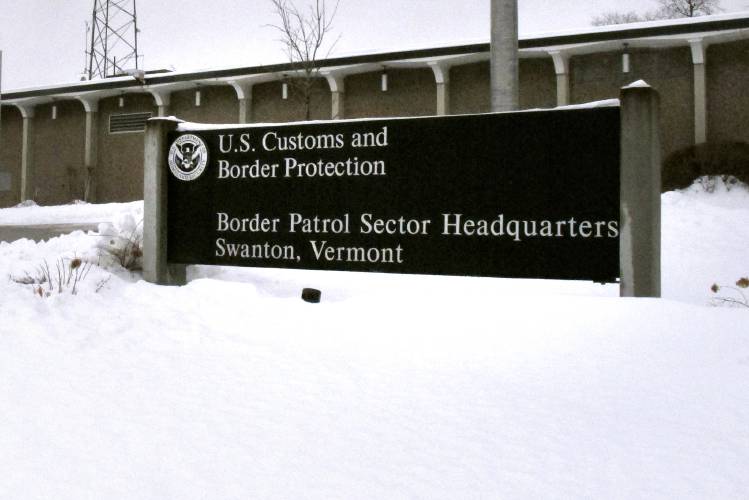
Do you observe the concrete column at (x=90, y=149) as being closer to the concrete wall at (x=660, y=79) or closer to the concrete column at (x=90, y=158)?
the concrete column at (x=90, y=158)

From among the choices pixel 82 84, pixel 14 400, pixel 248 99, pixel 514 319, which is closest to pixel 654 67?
pixel 248 99

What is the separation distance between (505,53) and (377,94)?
1485 centimetres

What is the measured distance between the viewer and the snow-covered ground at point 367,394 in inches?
84.3

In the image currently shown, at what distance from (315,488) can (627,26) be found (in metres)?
17.6

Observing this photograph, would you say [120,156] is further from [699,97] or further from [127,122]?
[699,97]

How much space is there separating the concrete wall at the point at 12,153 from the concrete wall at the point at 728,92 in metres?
26.0

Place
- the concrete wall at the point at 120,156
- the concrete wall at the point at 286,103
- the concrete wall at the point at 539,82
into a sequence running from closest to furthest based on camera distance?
1. the concrete wall at the point at 539,82
2. the concrete wall at the point at 286,103
3. the concrete wall at the point at 120,156

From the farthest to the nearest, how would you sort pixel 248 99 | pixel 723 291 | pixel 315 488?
pixel 248 99 < pixel 723 291 < pixel 315 488

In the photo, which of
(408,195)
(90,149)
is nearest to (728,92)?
(408,195)

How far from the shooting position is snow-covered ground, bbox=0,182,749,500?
2141 mm

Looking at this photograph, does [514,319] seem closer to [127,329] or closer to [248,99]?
[127,329]

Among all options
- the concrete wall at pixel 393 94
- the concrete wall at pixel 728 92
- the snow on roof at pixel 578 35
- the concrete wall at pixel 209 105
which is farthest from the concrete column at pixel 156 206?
the concrete wall at pixel 209 105

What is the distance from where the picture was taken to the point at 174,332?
13.6ft

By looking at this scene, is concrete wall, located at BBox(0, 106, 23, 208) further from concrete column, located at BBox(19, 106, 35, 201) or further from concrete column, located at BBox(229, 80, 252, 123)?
concrete column, located at BBox(229, 80, 252, 123)
